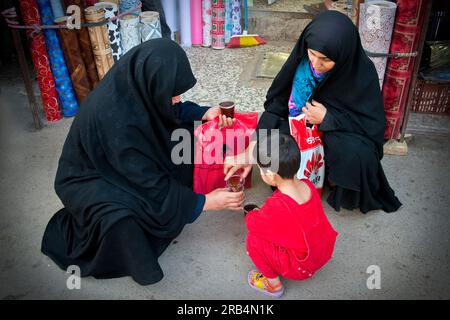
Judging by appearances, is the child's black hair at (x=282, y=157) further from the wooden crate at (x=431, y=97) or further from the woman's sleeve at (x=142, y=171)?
the wooden crate at (x=431, y=97)

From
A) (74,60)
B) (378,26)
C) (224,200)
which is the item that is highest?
(378,26)

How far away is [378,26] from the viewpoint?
279 centimetres

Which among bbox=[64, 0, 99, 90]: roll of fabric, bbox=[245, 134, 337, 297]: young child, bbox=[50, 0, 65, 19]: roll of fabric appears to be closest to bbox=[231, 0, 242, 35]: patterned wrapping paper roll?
bbox=[64, 0, 99, 90]: roll of fabric

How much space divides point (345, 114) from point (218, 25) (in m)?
2.65

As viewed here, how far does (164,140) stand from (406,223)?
5.07ft

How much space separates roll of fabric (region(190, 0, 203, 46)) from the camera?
4730mm

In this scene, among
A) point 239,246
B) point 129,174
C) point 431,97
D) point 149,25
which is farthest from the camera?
point 149,25

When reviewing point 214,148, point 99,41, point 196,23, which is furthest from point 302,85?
point 196,23

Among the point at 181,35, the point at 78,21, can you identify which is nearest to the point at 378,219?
the point at 78,21

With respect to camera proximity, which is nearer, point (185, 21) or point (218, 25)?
point (218, 25)

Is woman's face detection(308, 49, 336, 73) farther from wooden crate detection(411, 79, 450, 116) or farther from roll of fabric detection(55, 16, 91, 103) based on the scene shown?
roll of fabric detection(55, 16, 91, 103)

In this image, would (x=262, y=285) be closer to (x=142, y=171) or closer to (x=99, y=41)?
(x=142, y=171)

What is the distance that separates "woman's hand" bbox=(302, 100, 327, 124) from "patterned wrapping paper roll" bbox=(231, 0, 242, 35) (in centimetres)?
267
